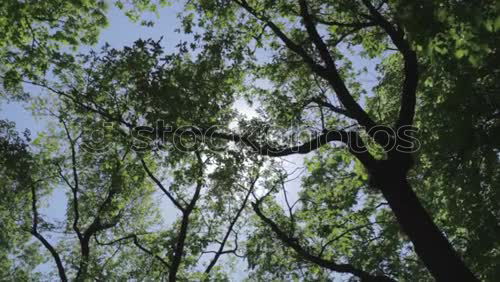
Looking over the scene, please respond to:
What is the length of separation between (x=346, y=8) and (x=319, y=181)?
5500 millimetres

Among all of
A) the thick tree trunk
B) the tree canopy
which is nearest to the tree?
the tree canopy

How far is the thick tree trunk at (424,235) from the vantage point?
7379 mm

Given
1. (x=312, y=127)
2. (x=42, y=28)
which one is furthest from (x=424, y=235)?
(x=42, y=28)

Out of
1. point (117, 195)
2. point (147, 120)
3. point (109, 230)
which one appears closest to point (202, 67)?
point (147, 120)

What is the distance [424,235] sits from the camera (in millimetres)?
7906

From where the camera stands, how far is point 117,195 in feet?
61.5

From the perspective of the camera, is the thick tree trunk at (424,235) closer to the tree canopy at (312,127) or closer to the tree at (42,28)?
the tree canopy at (312,127)

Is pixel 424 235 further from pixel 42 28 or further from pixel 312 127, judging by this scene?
pixel 42 28

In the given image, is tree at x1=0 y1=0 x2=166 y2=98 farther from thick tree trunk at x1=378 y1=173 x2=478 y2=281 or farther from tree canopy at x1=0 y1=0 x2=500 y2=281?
thick tree trunk at x1=378 y1=173 x2=478 y2=281

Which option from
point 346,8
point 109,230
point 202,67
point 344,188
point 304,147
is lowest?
point 304,147

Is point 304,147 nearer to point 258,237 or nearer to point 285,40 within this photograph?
point 285,40

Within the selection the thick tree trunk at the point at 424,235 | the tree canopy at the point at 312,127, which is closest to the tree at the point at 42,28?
the tree canopy at the point at 312,127

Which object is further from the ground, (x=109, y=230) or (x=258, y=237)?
(x=109, y=230)

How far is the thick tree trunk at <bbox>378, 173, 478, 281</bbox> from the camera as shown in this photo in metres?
7.38
